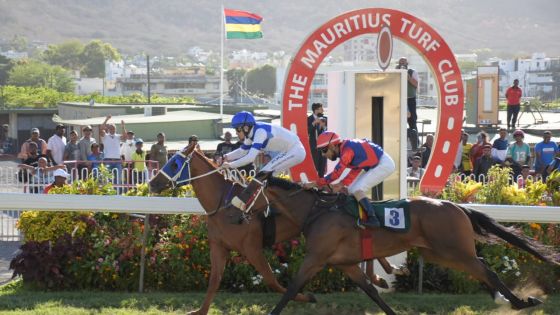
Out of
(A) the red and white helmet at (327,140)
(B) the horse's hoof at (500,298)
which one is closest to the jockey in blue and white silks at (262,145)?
(A) the red and white helmet at (327,140)

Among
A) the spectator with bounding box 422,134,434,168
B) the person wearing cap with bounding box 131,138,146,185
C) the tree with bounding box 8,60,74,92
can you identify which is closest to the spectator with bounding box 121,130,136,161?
the person wearing cap with bounding box 131,138,146,185

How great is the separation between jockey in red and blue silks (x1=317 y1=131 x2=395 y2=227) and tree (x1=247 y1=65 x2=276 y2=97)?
131915 mm

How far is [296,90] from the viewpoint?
10.1 m

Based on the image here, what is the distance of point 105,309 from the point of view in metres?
7.92

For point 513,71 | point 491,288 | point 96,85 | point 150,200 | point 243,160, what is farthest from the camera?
point 96,85

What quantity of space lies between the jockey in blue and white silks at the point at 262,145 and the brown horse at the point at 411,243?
2.62 ft

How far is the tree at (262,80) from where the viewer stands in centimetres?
14012

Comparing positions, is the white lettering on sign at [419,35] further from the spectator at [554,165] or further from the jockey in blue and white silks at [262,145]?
the spectator at [554,165]

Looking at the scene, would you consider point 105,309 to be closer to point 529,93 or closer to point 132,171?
point 132,171

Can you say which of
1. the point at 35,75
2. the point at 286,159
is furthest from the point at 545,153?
the point at 35,75

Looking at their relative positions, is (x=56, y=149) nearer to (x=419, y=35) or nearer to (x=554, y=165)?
(x=419, y=35)

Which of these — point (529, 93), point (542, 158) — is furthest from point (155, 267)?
point (529, 93)

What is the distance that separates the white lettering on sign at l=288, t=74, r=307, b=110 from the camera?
10.1 metres

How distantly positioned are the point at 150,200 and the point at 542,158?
761 centimetres
